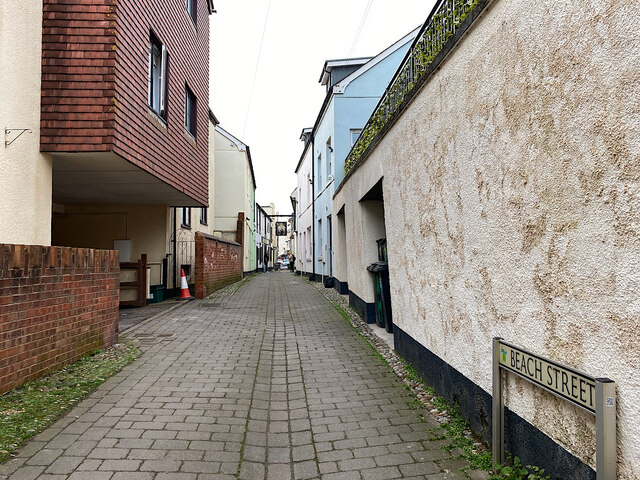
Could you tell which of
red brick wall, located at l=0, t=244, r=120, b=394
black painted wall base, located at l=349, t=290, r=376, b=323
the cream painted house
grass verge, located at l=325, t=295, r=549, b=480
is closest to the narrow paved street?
grass verge, located at l=325, t=295, r=549, b=480

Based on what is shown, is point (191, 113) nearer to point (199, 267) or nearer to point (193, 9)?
point (193, 9)

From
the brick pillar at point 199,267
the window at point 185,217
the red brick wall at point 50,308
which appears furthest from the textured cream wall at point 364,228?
the window at point 185,217

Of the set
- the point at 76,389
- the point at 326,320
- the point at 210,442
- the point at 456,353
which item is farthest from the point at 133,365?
the point at 326,320

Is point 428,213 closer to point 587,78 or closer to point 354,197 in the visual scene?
point 587,78

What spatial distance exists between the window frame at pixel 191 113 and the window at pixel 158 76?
2.19m

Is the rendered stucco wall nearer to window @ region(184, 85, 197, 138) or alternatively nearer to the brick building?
window @ region(184, 85, 197, 138)

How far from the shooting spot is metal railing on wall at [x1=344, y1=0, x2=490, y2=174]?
12.7 ft

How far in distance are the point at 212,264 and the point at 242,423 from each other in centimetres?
1095

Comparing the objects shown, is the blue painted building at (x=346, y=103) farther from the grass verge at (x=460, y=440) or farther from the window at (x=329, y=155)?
the grass verge at (x=460, y=440)

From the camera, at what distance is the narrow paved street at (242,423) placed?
3.16 metres

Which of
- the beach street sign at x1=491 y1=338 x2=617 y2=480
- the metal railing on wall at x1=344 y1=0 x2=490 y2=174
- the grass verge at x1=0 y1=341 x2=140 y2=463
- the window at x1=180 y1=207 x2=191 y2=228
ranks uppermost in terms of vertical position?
the metal railing on wall at x1=344 y1=0 x2=490 y2=174

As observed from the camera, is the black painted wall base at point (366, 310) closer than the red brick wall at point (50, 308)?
No

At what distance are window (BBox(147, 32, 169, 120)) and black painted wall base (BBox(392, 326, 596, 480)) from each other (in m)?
6.94

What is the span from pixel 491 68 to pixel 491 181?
0.75 m
